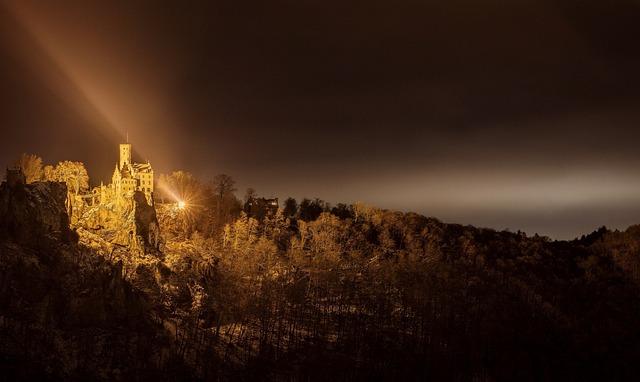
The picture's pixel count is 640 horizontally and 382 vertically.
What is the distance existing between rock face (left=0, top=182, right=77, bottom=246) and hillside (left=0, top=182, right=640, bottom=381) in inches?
6.6

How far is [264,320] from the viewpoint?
89.1 metres

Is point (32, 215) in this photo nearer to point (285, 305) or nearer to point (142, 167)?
point (142, 167)

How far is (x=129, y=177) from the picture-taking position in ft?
322

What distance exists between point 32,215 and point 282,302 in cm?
3623

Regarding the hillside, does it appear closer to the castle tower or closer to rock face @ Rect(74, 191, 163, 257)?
rock face @ Rect(74, 191, 163, 257)

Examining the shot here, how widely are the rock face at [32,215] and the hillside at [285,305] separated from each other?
168 millimetres

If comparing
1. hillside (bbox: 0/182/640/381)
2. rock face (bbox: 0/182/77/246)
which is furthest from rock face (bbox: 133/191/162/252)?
rock face (bbox: 0/182/77/246)

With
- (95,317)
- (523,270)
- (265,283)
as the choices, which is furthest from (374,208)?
(95,317)

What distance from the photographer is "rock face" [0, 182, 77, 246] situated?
76.8m

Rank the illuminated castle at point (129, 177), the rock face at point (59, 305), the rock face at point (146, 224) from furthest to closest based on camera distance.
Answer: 1. the illuminated castle at point (129, 177)
2. the rock face at point (146, 224)
3. the rock face at point (59, 305)

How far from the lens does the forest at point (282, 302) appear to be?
72750 mm

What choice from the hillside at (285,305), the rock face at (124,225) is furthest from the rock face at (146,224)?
the hillside at (285,305)

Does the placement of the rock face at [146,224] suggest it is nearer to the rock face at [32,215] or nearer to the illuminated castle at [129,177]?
the illuminated castle at [129,177]

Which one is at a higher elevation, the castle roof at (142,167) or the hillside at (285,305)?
the castle roof at (142,167)
